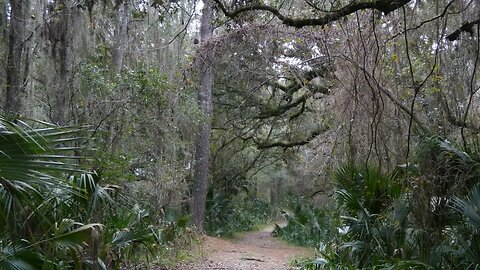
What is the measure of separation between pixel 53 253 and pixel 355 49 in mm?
4955

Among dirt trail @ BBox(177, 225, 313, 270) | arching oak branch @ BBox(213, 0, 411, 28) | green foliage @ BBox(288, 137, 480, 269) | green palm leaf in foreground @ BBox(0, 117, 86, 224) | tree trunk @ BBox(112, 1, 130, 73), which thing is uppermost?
tree trunk @ BBox(112, 1, 130, 73)

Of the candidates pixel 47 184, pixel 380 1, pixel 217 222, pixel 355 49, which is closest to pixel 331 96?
pixel 355 49

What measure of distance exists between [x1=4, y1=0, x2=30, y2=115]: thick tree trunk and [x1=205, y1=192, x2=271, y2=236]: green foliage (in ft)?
30.4

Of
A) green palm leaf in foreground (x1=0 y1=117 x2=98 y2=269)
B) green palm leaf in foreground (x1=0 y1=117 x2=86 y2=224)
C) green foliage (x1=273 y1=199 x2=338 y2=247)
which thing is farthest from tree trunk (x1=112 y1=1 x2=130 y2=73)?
green foliage (x1=273 y1=199 x2=338 y2=247)

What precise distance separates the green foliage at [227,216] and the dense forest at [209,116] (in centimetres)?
191

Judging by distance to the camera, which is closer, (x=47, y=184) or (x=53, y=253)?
(x=47, y=184)

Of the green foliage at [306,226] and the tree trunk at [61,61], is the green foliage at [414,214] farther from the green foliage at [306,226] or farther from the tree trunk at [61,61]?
the green foliage at [306,226]

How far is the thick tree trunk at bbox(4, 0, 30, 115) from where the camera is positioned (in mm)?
6852

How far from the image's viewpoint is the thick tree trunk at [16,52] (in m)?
6.85

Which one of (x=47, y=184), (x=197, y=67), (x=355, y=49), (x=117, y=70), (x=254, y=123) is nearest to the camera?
(x=47, y=184)

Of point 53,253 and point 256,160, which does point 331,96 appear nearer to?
point 53,253

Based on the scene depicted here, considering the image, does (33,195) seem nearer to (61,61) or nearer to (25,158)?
(25,158)

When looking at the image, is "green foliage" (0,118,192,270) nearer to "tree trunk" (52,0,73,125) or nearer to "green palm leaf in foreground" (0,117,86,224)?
"green palm leaf in foreground" (0,117,86,224)

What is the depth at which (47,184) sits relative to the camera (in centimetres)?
318
